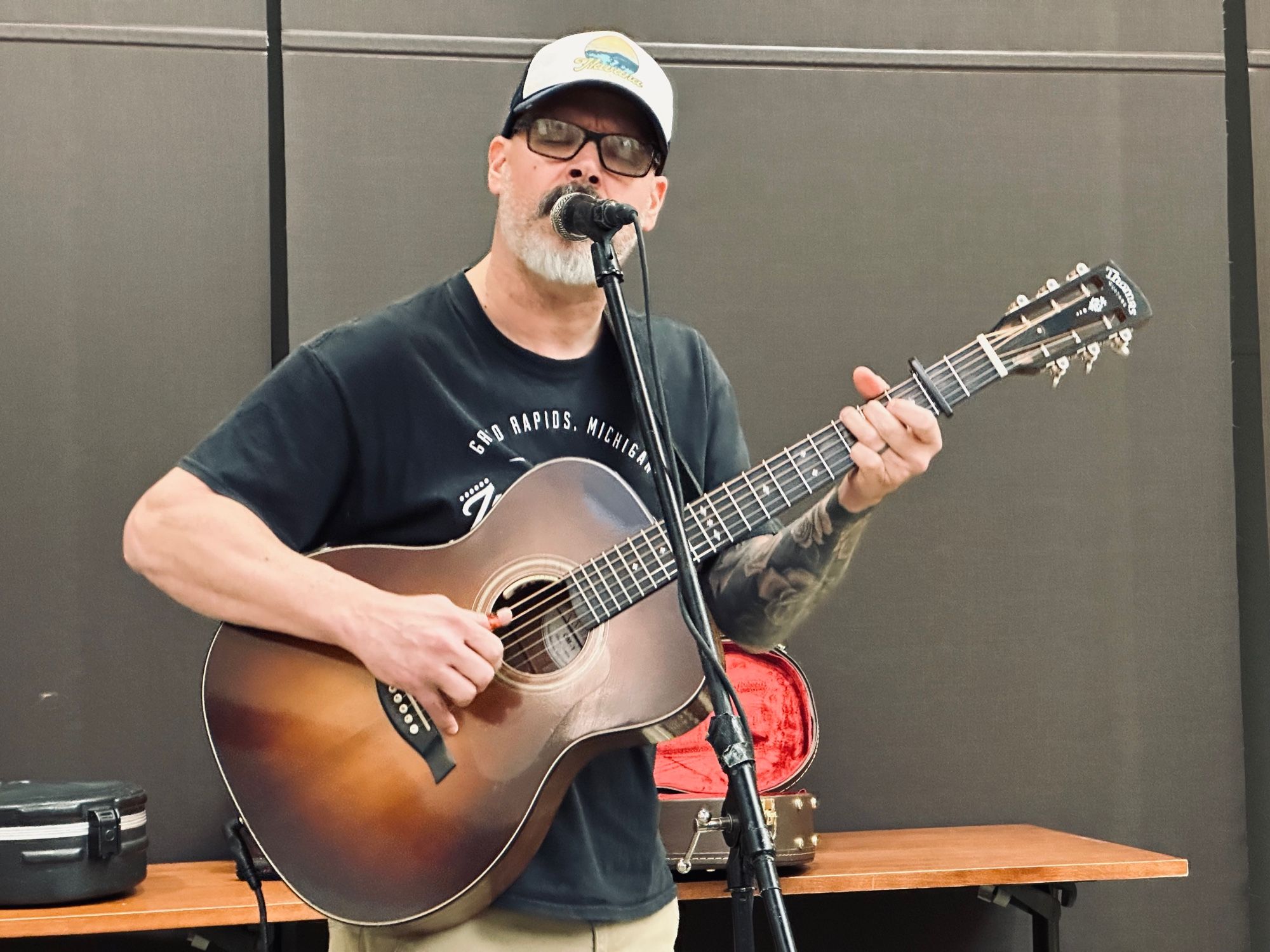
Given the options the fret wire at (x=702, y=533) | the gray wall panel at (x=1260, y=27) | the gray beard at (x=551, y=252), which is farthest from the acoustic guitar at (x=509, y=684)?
the gray wall panel at (x=1260, y=27)

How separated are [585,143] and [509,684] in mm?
739

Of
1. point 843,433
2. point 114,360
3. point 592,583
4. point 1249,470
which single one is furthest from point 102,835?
point 1249,470

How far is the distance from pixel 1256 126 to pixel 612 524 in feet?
9.26

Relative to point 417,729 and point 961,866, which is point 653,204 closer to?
point 417,729

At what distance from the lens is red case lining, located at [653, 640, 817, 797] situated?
3.12 metres

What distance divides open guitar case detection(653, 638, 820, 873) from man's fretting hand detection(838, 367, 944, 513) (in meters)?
1.35

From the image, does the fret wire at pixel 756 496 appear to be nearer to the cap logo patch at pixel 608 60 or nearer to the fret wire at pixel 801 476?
the fret wire at pixel 801 476

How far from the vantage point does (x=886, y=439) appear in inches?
65.5

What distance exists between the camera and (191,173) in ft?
11.1

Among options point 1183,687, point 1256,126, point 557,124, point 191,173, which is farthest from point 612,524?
point 1256,126

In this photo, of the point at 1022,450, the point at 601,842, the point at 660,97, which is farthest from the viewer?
the point at 1022,450

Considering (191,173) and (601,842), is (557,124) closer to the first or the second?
(601,842)

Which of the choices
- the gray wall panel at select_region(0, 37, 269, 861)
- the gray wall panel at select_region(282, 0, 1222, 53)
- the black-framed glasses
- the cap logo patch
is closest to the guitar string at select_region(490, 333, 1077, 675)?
the black-framed glasses

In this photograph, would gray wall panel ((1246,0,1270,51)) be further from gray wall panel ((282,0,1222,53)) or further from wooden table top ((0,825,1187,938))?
wooden table top ((0,825,1187,938))
